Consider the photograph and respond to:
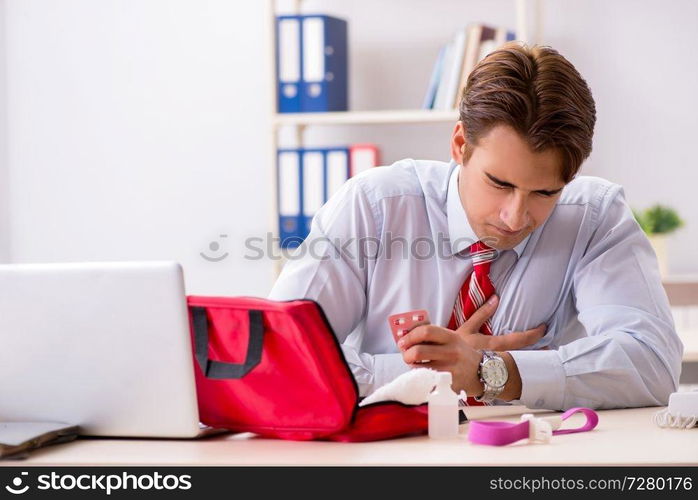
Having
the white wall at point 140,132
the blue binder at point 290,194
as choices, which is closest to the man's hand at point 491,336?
the blue binder at point 290,194

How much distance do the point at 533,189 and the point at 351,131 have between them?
7.37ft

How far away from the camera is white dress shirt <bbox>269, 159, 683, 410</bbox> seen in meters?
1.81

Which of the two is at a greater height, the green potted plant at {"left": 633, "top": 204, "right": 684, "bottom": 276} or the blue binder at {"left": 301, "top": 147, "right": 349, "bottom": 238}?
the blue binder at {"left": 301, "top": 147, "right": 349, "bottom": 238}

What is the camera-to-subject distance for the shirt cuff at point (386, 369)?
1747 millimetres

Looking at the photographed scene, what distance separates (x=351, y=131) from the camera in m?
3.89

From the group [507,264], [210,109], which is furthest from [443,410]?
[210,109]

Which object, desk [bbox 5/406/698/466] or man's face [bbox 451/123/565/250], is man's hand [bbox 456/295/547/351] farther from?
desk [bbox 5/406/698/466]

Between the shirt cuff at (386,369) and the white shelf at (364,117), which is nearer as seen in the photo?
the shirt cuff at (386,369)

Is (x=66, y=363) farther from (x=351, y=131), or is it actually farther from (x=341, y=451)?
(x=351, y=131)

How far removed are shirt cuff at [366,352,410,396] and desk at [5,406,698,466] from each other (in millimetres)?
373

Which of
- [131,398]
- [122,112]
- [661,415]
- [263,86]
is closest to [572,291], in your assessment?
[661,415]

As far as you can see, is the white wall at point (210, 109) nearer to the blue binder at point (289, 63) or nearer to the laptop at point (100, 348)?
the blue binder at point (289, 63)

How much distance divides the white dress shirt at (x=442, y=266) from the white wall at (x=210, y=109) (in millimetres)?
1840

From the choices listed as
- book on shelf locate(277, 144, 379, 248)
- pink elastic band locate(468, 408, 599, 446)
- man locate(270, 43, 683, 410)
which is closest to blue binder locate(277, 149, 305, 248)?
book on shelf locate(277, 144, 379, 248)
